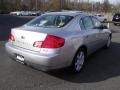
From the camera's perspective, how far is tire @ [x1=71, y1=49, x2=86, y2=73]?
5.86 m

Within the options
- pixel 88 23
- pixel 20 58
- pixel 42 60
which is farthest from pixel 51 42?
pixel 88 23

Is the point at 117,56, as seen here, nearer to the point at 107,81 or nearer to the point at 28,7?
the point at 107,81

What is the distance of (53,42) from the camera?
17.1ft

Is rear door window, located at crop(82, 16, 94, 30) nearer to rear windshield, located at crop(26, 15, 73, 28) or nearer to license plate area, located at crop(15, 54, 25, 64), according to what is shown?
rear windshield, located at crop(26, 15, 73, 28)

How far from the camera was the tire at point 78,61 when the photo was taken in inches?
231

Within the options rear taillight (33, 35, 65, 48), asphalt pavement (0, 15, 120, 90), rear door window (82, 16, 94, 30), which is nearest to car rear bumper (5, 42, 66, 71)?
rear taillight (33, 35, 65, 48)

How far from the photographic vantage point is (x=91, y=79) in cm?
578

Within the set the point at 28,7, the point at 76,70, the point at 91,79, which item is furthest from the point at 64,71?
the point at 28,7

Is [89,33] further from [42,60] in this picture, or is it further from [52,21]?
[42,60]

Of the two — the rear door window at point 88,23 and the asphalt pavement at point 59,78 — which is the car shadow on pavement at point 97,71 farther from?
the rear door window at point 88,23

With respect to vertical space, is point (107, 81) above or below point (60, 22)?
below

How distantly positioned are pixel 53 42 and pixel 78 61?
1.19m

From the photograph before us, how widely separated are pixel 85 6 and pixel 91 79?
281 ft

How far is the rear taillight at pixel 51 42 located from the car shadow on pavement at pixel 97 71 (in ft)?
2.59
